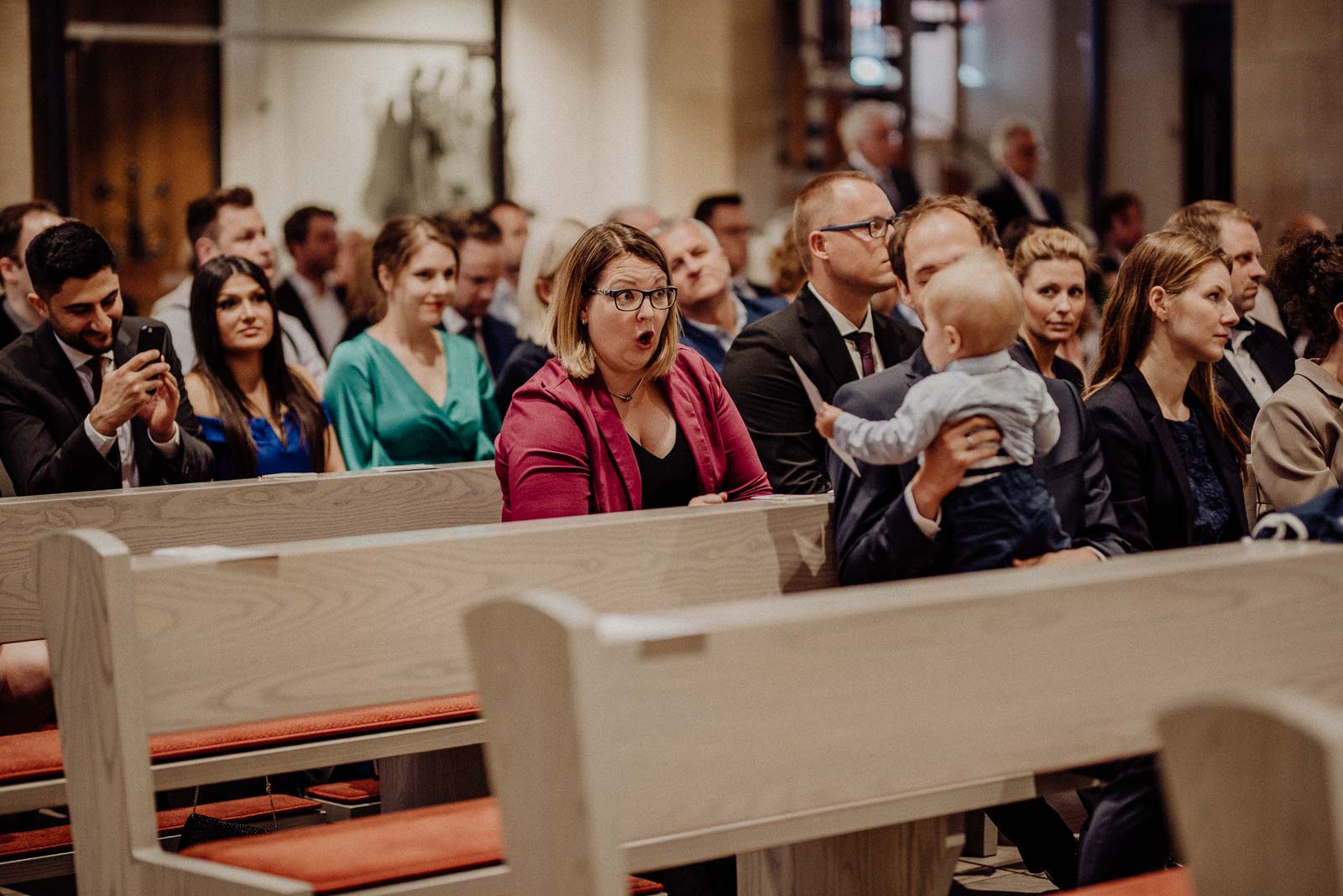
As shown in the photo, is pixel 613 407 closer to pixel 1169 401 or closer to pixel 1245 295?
pixel 1169 401

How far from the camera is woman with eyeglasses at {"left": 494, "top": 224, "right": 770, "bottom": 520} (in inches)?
134

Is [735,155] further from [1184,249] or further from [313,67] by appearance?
[1184,249]

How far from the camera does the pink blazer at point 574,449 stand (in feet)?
11.1

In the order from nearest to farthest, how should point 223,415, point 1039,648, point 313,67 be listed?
point 1039,648, point 223,415, point 313,67

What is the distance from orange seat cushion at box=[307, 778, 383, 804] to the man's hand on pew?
1.69 metres

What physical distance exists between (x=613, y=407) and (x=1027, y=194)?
20.5 feet

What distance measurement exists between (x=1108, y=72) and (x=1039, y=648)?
12506 mm

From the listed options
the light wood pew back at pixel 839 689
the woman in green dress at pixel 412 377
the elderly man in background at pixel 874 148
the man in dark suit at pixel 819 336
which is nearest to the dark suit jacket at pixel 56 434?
the woman in green dress at pixel 412 377

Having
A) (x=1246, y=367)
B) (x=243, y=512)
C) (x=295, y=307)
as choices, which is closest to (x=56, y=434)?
(x=243, y=512)

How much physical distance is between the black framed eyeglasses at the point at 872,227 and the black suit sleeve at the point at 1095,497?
0.96m

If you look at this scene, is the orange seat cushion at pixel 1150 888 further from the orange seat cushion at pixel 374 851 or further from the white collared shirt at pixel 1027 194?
the white collared shirt at pixel 1027 194

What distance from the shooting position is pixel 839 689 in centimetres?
212

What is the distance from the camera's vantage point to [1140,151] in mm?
13820

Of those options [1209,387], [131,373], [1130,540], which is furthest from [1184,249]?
[131,373]
